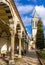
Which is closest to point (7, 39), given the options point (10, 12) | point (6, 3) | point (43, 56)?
point (43, 56)

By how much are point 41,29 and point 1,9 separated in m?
43.1

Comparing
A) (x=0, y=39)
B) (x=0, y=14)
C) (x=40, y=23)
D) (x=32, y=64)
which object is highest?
(x=40, y=23)

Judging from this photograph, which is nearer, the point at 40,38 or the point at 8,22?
the point at 8,22

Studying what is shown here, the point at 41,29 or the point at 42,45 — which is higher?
the point at 41,29

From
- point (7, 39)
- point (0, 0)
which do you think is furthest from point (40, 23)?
point (0, 0)

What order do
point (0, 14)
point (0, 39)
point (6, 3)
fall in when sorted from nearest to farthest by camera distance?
point (6, 3) < point (0, 14) < point (0, 39)

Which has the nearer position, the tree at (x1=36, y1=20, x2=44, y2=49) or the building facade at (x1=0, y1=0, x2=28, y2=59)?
the building facade at (x1=0, y1=0, x2=28, y2=59)

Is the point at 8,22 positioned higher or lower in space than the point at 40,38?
lower

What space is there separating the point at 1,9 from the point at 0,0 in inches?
88.1

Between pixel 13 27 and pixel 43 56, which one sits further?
pixel 43 56

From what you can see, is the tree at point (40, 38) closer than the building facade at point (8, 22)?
No

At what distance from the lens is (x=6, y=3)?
42.7 ft

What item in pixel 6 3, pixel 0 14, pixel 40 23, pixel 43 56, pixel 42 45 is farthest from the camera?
pixel 40 23

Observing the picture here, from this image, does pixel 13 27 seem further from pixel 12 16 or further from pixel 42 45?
pixel 42 45
